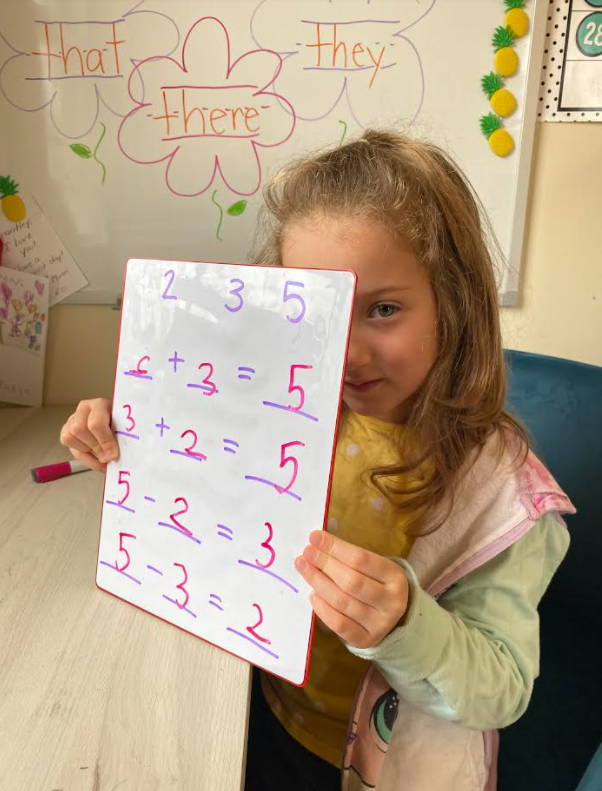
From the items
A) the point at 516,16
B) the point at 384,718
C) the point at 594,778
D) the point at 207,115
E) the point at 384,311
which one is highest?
the point at 516,16

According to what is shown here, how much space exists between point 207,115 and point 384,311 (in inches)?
26.6

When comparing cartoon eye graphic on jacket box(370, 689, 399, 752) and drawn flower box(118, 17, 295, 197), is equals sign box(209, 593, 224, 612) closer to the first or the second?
cartoon eye graphic on jacket box(370, 689, 399, 752)

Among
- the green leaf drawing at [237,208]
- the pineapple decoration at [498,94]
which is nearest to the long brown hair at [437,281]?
the green leaf drawing at [237,208]

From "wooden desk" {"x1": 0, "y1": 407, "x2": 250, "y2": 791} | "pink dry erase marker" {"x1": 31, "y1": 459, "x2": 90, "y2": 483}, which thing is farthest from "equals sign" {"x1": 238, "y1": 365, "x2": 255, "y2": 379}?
"pink dry erase marker" {"x1": 31, "y1": 459, "x2": 90, "y2": 483}

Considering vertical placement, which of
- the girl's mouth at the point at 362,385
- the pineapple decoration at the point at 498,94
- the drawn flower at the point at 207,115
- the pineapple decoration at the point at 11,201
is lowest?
the girl's mouth at the point at 362,385

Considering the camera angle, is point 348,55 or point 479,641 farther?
point 348,55

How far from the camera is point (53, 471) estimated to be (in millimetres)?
803

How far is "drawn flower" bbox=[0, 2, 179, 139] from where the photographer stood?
0.93 metres

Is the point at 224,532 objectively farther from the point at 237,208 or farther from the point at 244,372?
the point at 237,208

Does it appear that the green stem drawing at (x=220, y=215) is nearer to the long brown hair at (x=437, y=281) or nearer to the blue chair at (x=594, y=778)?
the long brown hair at (x=437, y=281)

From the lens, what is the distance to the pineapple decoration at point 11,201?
1.00 meters

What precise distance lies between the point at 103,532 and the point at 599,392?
0.61m

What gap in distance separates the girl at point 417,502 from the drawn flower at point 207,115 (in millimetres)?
415

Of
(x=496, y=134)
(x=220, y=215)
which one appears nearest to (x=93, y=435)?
(x=220, y=215)
